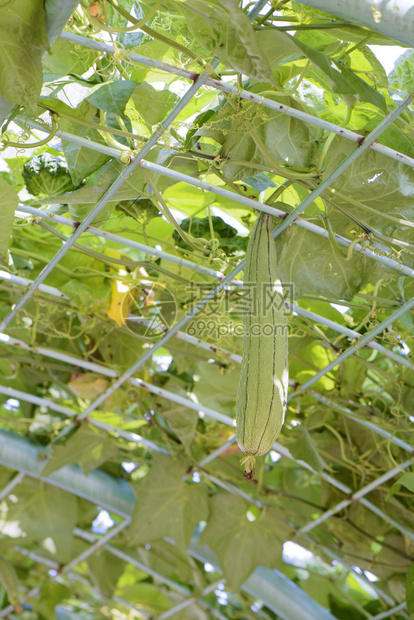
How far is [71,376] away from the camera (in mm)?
1654

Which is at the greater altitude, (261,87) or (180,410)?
(261,87)

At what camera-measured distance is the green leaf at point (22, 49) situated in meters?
0.74

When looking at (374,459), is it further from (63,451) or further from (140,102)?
(140,102)

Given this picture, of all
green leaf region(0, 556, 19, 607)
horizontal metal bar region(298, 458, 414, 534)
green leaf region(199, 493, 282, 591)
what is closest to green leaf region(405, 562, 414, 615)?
horizontal metal bar region(298, 458, 414, 534)

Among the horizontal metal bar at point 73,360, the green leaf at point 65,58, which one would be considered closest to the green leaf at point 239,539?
the horizontal metal bar at point 73,360

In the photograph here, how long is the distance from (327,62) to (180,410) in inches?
41.1

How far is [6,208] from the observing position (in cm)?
104

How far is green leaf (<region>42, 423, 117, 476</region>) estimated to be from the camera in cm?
178

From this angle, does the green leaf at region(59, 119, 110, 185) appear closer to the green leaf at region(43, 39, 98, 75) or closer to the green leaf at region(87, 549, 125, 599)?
the green leaf at region(43, 39, 98, 75)

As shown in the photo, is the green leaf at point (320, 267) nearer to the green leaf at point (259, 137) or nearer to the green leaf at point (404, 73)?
the green leaf at point (259, 137)

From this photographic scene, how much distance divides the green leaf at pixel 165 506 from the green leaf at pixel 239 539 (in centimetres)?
8

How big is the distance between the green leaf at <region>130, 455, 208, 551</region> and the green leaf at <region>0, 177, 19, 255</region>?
0.91m

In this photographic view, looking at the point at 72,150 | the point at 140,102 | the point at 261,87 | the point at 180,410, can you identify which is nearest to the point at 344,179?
the point at 261,87

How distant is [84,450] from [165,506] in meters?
0.27
